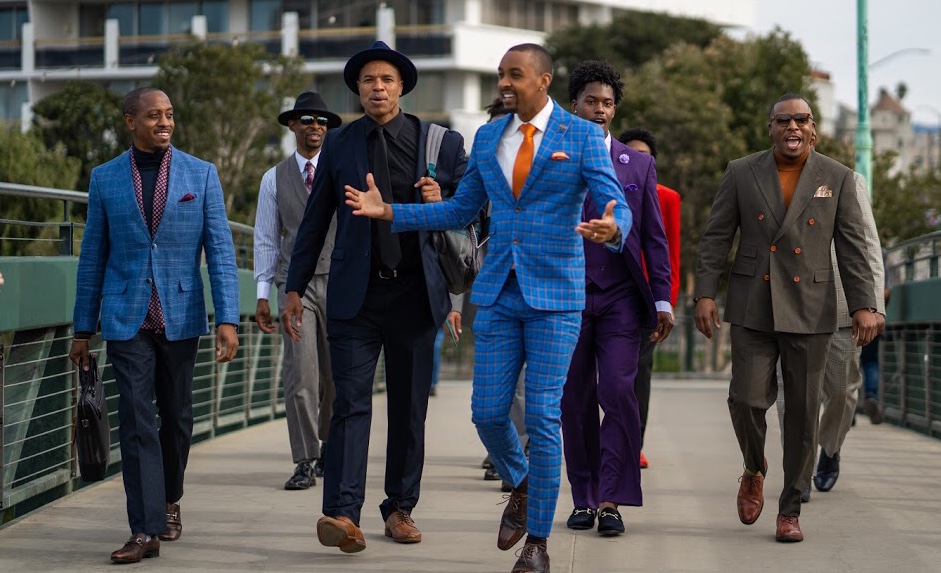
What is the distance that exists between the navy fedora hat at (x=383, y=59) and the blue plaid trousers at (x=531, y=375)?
1.37 meters

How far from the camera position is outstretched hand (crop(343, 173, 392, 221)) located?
267 inches

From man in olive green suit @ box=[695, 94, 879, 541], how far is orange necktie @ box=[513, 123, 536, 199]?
161 centimetres

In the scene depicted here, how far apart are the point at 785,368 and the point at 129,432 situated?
10.2 feet

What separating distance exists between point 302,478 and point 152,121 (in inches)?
118

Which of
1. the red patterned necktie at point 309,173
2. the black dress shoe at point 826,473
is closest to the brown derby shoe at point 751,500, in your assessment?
the black dress shoe at point 826,473

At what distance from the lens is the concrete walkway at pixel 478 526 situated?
23.7 feet

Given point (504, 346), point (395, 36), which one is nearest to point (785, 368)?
point (504, 346)

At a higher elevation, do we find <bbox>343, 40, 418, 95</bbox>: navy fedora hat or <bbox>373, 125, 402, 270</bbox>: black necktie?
<bbox>343, 40, 418, 95</bbox>: navy fedora hat

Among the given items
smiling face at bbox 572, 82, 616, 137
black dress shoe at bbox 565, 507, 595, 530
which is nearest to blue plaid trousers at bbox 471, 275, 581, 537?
black dress shoe at bbox 565, 507, 595, 530

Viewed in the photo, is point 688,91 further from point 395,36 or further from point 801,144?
point 801,144

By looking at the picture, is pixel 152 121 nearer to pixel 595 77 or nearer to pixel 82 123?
pixel 595 77

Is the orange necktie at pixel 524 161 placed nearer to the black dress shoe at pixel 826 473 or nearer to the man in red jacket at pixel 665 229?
the man in red jacket at pixel 665 229

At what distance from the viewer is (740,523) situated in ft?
27.8

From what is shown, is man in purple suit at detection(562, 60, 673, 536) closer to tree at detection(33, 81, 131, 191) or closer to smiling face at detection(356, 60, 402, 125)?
smiling face at detection(356, 60, 402, 125)
